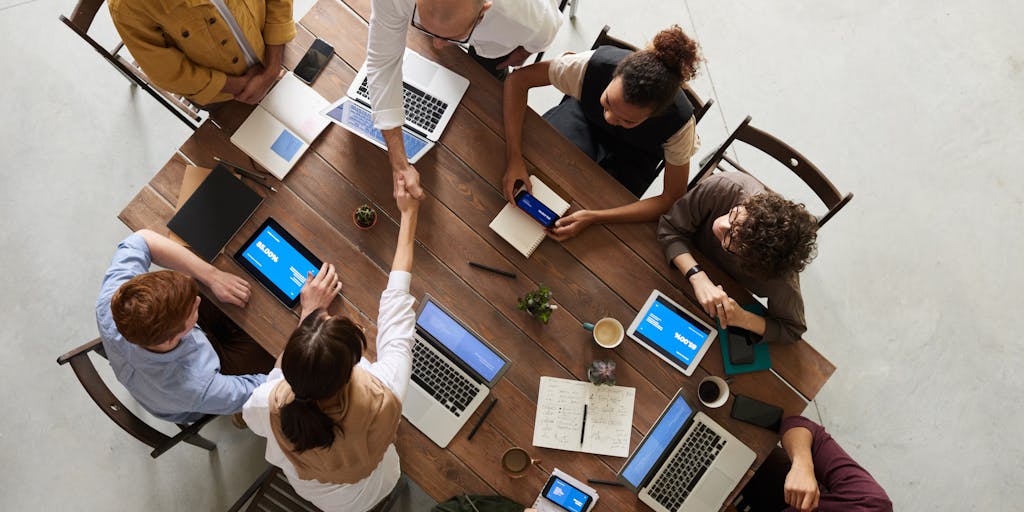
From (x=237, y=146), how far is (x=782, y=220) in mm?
1831

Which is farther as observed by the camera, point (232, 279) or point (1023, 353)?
point (1023, 353)

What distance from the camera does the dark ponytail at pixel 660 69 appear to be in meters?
1.90

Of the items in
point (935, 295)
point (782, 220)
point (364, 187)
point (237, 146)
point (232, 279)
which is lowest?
point (232, 279)

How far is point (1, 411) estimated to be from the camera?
2.89 meters

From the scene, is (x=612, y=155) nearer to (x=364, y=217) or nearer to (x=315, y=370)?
(x=364, y=217)

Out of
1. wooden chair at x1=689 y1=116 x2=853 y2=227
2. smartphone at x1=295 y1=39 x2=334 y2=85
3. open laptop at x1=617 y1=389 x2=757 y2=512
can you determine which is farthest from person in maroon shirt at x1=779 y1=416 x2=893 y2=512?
smartphone at x1=295 y1=39 x2=334 y2=85

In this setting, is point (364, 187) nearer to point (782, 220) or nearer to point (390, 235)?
point (390, 235)

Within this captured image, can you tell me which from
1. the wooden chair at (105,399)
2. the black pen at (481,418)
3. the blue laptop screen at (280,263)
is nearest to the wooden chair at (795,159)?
the black pen at (481,418)

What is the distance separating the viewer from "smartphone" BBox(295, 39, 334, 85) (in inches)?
89.4

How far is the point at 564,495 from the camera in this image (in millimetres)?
2039

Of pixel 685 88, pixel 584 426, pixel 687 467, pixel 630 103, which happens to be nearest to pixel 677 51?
pixel 630 103

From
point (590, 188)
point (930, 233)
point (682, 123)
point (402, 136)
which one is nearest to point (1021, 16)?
point (930, 233)

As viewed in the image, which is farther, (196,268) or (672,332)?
(672,332)

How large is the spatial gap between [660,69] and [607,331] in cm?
87
